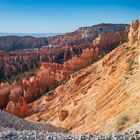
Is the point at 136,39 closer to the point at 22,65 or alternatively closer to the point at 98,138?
the point at 98,138

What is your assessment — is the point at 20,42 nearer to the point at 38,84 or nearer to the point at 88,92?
the point at 38,84

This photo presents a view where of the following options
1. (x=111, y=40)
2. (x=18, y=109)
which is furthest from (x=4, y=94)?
(x=111, y=40)

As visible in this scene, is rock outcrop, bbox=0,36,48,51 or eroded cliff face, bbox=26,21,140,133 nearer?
eroded cliff face, bbox=26,21,140,133

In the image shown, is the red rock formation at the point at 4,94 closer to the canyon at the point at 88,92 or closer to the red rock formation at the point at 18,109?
the canyon at the point at 88,92

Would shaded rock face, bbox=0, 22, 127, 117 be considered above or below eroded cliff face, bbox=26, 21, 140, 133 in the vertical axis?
below

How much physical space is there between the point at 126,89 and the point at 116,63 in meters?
18.3

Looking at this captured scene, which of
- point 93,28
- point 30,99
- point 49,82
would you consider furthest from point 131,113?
point 93,28

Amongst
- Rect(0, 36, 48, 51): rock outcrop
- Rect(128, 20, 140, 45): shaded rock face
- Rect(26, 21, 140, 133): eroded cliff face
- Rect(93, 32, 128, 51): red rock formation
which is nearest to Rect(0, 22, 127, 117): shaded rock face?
Rect(93, 32, 128, 51): red rock formation

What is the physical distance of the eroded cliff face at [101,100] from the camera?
2685 centimetres

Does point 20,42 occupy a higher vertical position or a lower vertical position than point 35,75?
lower

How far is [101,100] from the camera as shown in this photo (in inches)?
1513

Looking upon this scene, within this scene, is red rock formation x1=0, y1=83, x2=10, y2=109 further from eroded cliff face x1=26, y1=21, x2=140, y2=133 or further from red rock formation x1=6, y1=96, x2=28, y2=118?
red rock formation x1=6, y1=96, x2=28, y2=118

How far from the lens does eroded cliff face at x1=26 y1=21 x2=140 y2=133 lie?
26847 millimetres

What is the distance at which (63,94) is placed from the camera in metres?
55.0
